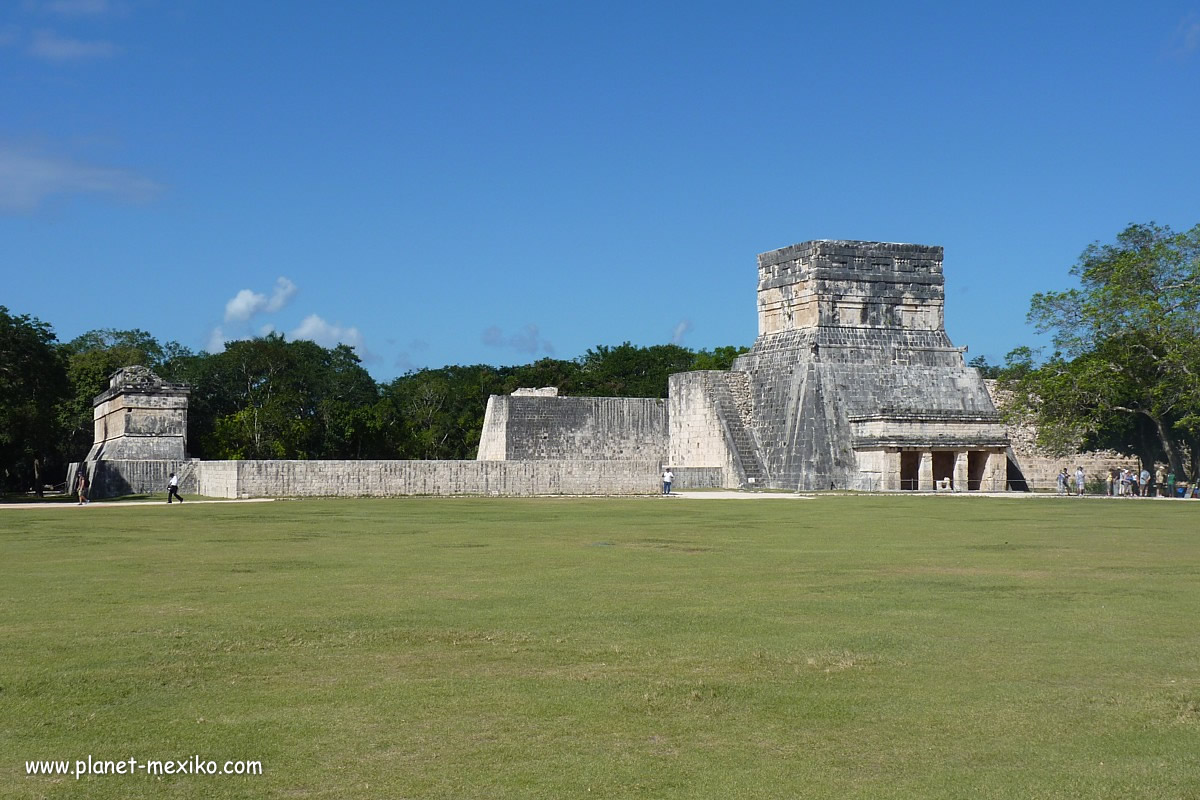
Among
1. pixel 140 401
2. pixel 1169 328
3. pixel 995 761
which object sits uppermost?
pixel 1169 328

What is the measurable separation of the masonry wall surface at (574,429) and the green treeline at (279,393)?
829 cm

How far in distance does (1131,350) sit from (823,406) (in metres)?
7.28

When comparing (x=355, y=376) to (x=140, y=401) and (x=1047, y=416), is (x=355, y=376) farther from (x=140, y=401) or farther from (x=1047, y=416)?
(x=1047, y=416)

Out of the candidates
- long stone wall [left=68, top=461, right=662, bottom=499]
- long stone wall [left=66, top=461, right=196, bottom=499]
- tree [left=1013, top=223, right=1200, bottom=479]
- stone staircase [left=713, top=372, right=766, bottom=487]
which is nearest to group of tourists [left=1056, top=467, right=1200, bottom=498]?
tree [left=1013, top=223, right=1200, bottom=479]

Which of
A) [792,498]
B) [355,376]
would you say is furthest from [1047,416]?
[355,376]

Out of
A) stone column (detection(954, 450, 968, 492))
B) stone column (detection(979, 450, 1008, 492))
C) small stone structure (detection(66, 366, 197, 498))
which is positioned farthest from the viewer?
stone column (detection(979, 450, 1008, 492))

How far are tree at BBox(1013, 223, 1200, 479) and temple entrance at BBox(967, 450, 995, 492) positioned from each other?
2.00 m

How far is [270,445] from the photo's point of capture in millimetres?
40656

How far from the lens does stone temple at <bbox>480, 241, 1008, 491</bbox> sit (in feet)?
104

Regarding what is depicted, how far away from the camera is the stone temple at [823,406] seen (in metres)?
31.8

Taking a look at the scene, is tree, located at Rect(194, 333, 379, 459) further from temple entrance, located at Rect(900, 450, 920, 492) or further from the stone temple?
temple entrance, located at Rect(900, 450, 920, 492)

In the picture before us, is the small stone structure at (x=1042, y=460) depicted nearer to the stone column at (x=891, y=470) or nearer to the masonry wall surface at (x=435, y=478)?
the stone column at (x=891, y=470)

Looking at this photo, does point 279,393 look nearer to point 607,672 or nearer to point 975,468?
point 975,468

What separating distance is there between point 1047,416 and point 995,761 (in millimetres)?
26322
